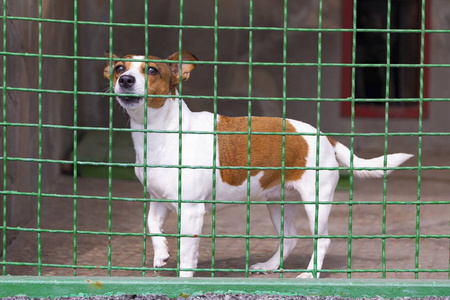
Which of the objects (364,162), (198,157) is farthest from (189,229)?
(364,162)

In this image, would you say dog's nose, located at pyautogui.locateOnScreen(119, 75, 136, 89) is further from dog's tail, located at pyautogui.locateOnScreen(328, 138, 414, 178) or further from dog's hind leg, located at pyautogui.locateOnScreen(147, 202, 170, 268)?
dog's tail, located at pyautogui.locateOnScreen(328, 138, 414, 178)

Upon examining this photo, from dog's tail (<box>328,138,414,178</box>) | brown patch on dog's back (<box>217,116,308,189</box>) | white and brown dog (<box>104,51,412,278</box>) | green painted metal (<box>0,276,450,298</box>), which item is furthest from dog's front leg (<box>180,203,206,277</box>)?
dog's tail (<box>328,138,414,178</box>)

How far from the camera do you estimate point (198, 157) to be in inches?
188

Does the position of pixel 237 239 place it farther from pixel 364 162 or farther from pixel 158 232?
pixel 364 162

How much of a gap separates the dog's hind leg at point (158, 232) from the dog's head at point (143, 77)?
0.65 m

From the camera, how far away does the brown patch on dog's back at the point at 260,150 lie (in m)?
4.98

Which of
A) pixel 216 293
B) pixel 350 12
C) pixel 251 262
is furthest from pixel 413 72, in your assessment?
pixel 216 293

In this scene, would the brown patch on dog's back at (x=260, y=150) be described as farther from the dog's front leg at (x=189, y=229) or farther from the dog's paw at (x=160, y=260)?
the dog's paw at (x=160, y=260)

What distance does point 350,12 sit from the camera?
36.4 feet

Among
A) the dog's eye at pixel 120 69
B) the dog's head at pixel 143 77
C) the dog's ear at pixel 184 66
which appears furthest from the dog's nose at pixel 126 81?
the dog's ear at pixel 184 66

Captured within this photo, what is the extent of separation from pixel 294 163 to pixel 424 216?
108 inches

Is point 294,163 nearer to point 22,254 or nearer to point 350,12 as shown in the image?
point 22,254

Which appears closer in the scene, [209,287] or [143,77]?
[209,287]

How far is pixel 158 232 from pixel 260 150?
0.80 meters
